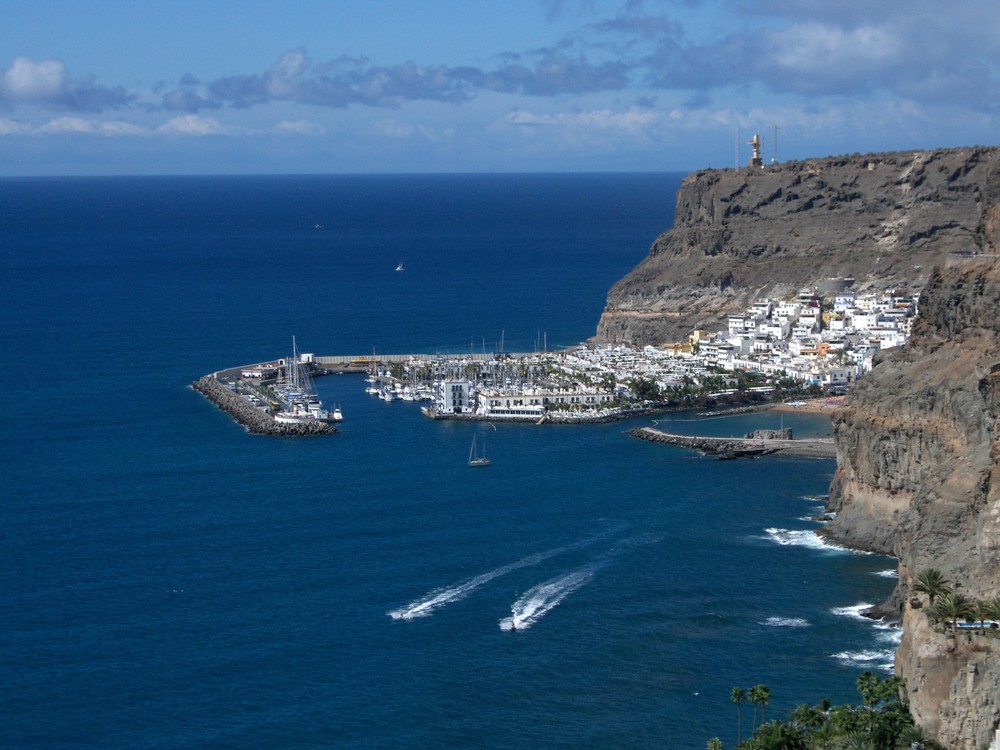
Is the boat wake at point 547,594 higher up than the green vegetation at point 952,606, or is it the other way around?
the green vegetation at point 952,606

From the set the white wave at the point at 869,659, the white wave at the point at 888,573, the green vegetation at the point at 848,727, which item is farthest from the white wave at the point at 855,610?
the green vegetation at the point at 848,727

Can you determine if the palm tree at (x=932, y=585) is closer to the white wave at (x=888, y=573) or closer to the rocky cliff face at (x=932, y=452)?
the rocky cliff face at (x=932, y=452)

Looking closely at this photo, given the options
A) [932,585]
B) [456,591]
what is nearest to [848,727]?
[932,585]

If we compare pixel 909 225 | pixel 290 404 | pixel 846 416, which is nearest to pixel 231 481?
pixel 290 404

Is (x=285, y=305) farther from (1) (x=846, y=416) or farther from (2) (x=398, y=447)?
(1) (x=846, y=416)

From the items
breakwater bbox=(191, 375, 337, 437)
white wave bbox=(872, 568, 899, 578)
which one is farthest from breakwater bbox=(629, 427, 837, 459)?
white wave bbox=(872, 568, 899, 578)

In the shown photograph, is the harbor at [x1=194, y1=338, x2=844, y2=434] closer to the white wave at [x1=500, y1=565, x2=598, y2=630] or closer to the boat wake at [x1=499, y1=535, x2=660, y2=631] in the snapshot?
the boat wake at [x1=499, y1=535, x2=660, y2=631]

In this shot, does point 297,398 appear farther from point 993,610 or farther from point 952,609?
point 993,610
